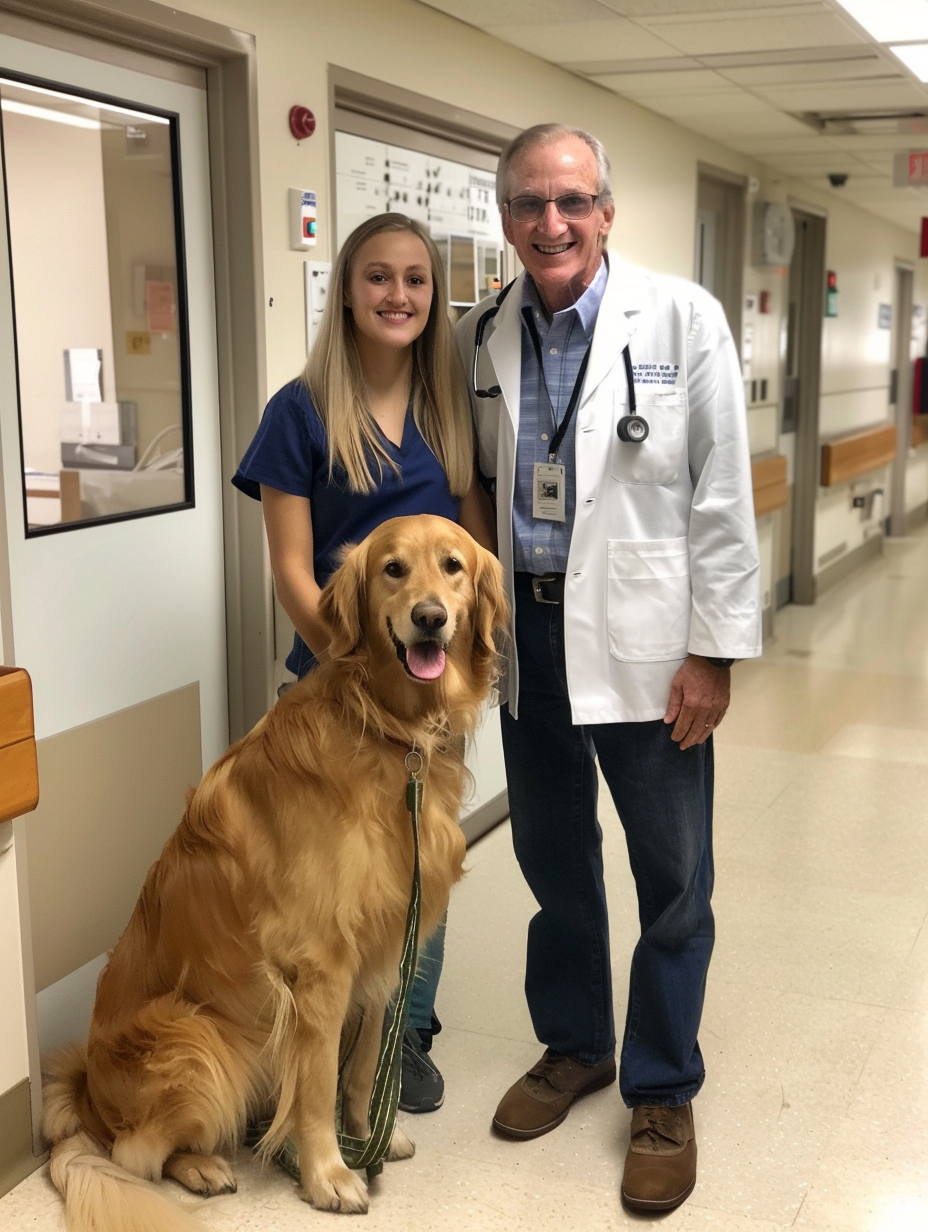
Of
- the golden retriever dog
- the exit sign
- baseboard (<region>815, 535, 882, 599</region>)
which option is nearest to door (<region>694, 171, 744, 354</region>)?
the exit sign

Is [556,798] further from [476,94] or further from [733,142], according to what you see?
[733,142]

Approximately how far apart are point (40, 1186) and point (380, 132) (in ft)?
8.64

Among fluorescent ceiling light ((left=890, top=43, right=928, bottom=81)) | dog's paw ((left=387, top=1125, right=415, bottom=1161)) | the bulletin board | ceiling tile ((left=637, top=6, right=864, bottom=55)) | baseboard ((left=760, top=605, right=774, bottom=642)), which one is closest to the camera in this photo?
dog's paw ((left=387, top=1125, right=415, bottom=1161))

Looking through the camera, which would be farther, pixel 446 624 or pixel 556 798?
pixel 556 798

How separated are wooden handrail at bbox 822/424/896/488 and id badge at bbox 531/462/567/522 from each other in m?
5.91

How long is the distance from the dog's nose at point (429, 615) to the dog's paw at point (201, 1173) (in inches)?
41.0

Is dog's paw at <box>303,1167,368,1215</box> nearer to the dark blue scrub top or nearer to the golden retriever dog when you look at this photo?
the golden retriever dog

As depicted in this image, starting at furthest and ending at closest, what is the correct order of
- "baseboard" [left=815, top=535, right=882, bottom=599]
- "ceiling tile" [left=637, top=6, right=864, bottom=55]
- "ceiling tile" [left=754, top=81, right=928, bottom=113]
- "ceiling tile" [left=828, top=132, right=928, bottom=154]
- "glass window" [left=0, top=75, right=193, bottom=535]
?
"baseboard" [left=815, top=535, right=882, bottom=599]
"ceiling tile" [left=828, top=132, right=928, bottom=154]
"ceiling tile" [left=754, top=81, right=928, bottom=113]
"ceiling tile" [left=637, top=6, right=864, bottom=55]
"glass window" [left=0, top=75, right=193, bottom=535]

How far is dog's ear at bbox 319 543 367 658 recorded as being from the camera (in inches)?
78.3

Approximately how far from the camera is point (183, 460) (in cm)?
284

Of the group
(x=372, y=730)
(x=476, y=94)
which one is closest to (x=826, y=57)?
(x=476, y=94)

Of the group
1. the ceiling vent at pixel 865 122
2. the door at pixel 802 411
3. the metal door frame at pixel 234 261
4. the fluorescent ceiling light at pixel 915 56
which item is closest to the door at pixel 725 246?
the ceiling vent at pixel 865 122

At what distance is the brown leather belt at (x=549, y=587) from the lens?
7.16 feet

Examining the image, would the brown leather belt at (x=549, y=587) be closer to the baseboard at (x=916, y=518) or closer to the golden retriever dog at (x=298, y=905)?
the golden retriever dog at (x=298, y=905)
